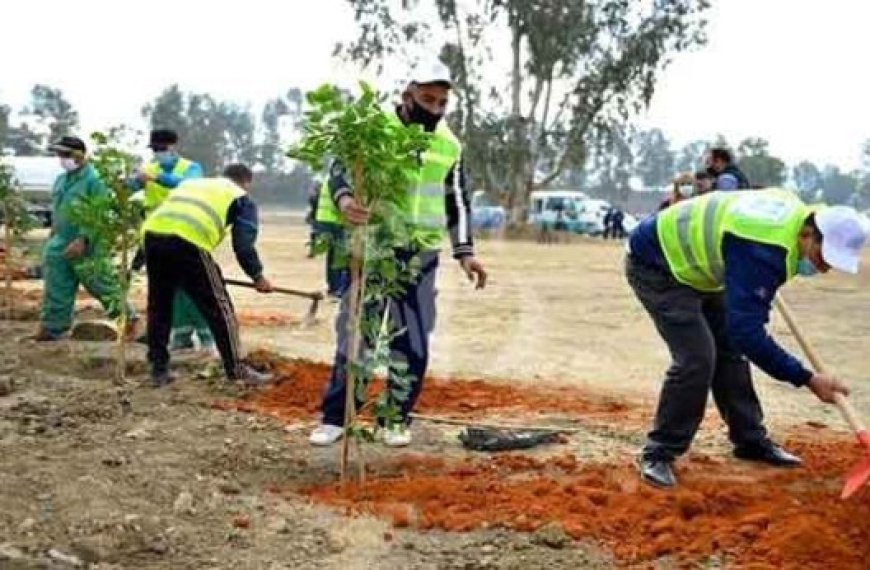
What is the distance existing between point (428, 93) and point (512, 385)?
2905 mm

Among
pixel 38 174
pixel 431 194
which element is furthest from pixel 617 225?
pixel 431 194

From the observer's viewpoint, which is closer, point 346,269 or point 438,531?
point 438,531

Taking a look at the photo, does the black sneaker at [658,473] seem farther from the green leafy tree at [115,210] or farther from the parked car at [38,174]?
the parked car at [38,174]

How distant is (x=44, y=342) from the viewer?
31.8 ft

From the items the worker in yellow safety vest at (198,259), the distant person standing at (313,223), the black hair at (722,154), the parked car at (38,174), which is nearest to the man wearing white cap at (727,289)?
the distant person standing at (313,223)

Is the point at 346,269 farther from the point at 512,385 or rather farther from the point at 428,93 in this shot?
the point at 512,385

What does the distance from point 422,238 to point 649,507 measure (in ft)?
5.91

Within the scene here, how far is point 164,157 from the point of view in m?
9.55

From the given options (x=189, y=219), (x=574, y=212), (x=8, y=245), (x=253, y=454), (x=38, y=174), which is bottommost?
(x=574, y=212)

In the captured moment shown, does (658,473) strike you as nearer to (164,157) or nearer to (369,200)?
(369,200)

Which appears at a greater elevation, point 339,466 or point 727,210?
point 727,210

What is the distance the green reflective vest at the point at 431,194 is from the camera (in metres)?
6.02

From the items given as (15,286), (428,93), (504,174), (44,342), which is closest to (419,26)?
(504,174)

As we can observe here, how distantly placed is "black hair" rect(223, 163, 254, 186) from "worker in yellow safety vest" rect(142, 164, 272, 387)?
30cm
